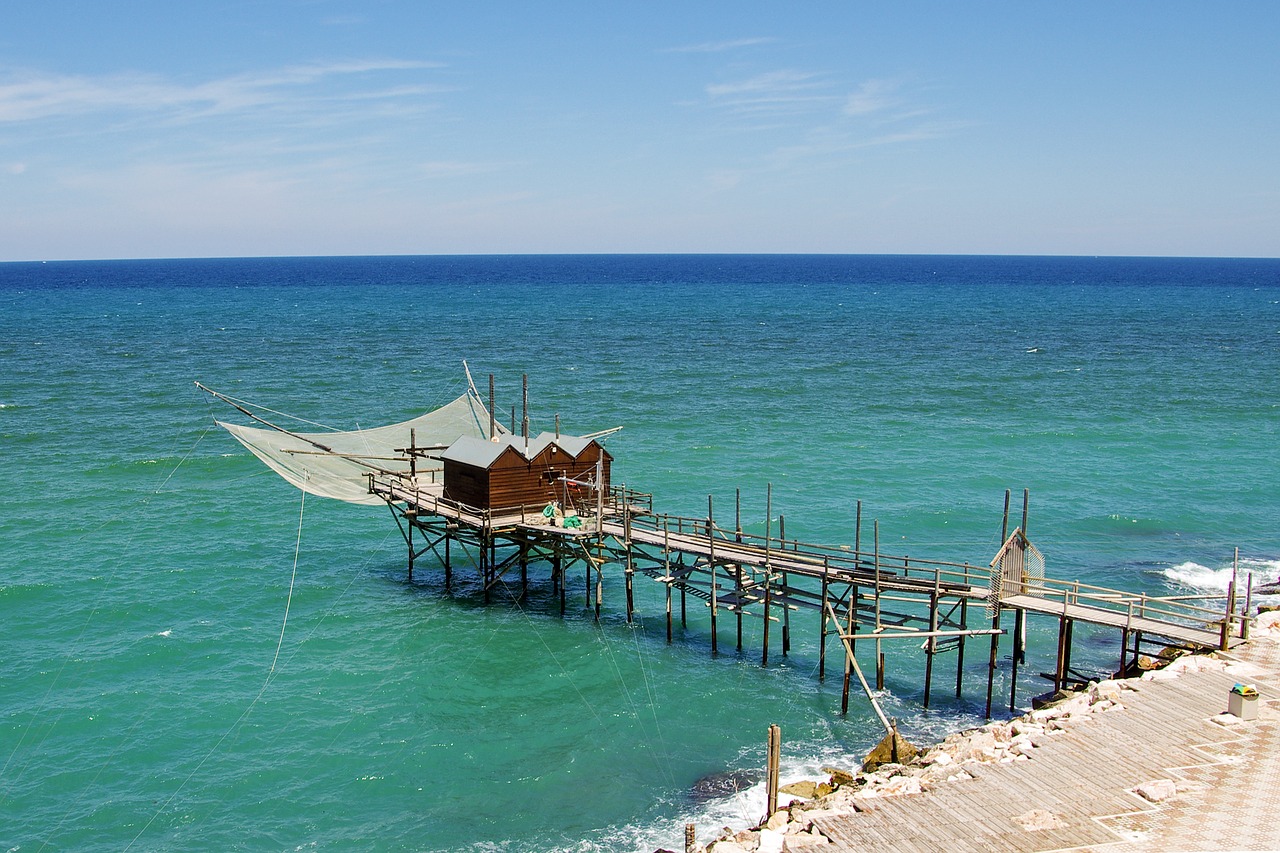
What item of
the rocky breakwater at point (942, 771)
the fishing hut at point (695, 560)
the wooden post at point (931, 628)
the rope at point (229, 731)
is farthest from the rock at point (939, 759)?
the rope at point (229, 731)

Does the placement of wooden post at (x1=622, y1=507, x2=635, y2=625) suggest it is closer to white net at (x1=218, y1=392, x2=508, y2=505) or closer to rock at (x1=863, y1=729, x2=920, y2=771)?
white net at (x1=218, y1=392, x2=508, y2=505)

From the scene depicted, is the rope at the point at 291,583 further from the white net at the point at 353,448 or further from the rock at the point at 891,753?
the rock at the point at 891,753

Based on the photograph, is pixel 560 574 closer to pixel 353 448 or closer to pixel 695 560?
pixel 695 560

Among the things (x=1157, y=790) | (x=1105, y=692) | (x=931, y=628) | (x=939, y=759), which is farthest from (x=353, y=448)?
(x=1157, y=790)

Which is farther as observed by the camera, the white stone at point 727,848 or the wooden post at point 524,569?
the wooden post at point 524,569

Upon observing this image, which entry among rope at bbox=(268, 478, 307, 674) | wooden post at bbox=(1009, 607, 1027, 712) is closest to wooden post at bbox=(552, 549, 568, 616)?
rope at bbox=(268, 478, 307, 674)

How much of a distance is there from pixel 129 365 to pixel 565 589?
7738cm

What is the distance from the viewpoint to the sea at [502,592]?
88.7 ft

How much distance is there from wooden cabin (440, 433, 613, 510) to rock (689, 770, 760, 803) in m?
14.6

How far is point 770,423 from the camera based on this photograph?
7306 cm

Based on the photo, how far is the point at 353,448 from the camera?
43969 millimetres

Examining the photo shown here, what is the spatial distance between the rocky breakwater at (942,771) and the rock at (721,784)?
206 cm

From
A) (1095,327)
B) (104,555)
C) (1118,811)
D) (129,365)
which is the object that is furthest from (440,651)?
(1095,327)

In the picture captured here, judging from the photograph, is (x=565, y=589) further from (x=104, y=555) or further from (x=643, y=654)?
(x=104, y=555)
